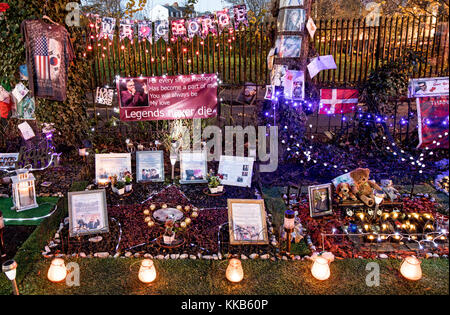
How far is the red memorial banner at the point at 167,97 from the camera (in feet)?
26.4

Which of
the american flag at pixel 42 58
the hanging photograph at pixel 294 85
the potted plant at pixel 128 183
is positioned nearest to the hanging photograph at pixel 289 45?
the hanging photograph at pixel 294 85

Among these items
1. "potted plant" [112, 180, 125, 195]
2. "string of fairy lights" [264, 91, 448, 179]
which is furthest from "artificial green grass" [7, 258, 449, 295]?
"string of fairy lights" [264, 91, 448, 179]

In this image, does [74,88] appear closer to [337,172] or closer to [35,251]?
[35,251]

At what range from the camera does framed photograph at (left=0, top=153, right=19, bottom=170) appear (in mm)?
7707

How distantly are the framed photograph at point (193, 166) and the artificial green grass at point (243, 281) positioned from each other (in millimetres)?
2731

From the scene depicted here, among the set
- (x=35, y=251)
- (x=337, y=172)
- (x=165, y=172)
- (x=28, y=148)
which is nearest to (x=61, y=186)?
(x=28, y=148)

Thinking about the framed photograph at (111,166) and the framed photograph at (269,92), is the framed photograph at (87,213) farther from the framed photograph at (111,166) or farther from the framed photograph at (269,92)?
the framed photograph at (269,92)

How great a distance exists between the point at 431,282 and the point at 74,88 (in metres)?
7.58

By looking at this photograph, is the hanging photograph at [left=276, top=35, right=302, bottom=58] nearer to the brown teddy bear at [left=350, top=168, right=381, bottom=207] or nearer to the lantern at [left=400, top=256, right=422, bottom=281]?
the brown teddy bear at [left=350, top=168, right=381, bottom=207]

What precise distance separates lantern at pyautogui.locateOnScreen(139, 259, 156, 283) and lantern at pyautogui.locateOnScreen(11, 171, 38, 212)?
3012 mm

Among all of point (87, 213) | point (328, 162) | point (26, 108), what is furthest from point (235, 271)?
point (26, 108)

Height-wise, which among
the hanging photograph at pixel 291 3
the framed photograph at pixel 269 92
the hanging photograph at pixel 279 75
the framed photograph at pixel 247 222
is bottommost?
the framed photograph at pixel 247 222

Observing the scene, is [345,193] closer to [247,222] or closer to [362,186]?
[362,186]

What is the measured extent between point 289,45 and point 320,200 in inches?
154
